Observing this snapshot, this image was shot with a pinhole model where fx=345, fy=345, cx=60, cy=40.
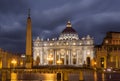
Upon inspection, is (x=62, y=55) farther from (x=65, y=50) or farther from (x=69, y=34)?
(x=69, y=34)

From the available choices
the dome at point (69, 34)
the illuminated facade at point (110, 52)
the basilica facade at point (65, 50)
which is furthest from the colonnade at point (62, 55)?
the illuminated facade at point (110, 52)

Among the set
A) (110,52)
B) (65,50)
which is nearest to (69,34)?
(65,50)

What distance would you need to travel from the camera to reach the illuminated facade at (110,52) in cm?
12682

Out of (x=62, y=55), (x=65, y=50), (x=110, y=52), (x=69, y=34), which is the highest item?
(x=69, y=34)

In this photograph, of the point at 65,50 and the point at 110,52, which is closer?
the point at 110,52

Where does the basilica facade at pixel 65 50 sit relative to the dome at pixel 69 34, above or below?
below

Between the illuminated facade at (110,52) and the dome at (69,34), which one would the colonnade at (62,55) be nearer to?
the dome at (69,34)

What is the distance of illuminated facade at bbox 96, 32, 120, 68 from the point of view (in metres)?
127

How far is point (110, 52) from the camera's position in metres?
130

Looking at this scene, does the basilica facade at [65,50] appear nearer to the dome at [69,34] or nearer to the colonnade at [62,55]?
the colonnade at [62,55]

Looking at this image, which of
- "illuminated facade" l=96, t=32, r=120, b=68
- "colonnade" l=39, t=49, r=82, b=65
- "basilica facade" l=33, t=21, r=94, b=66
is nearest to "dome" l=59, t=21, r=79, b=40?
"basilica facade" l=33, t=21, r=94, b=66

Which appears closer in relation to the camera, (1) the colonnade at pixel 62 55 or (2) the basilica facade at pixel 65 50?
(2) the basilica facade at pixel 65 50

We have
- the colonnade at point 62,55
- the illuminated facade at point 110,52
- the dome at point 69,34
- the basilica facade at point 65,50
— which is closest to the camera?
the illuminated facade at point 110,52

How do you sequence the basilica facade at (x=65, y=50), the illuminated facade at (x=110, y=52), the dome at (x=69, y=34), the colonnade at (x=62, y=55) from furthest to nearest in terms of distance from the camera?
the dome at (x=69, y=34) → the colonnade at (x=62, y=55) → the basilica facade at (x=65, y=50) → the illuminated facade at (x=110, y=52)
